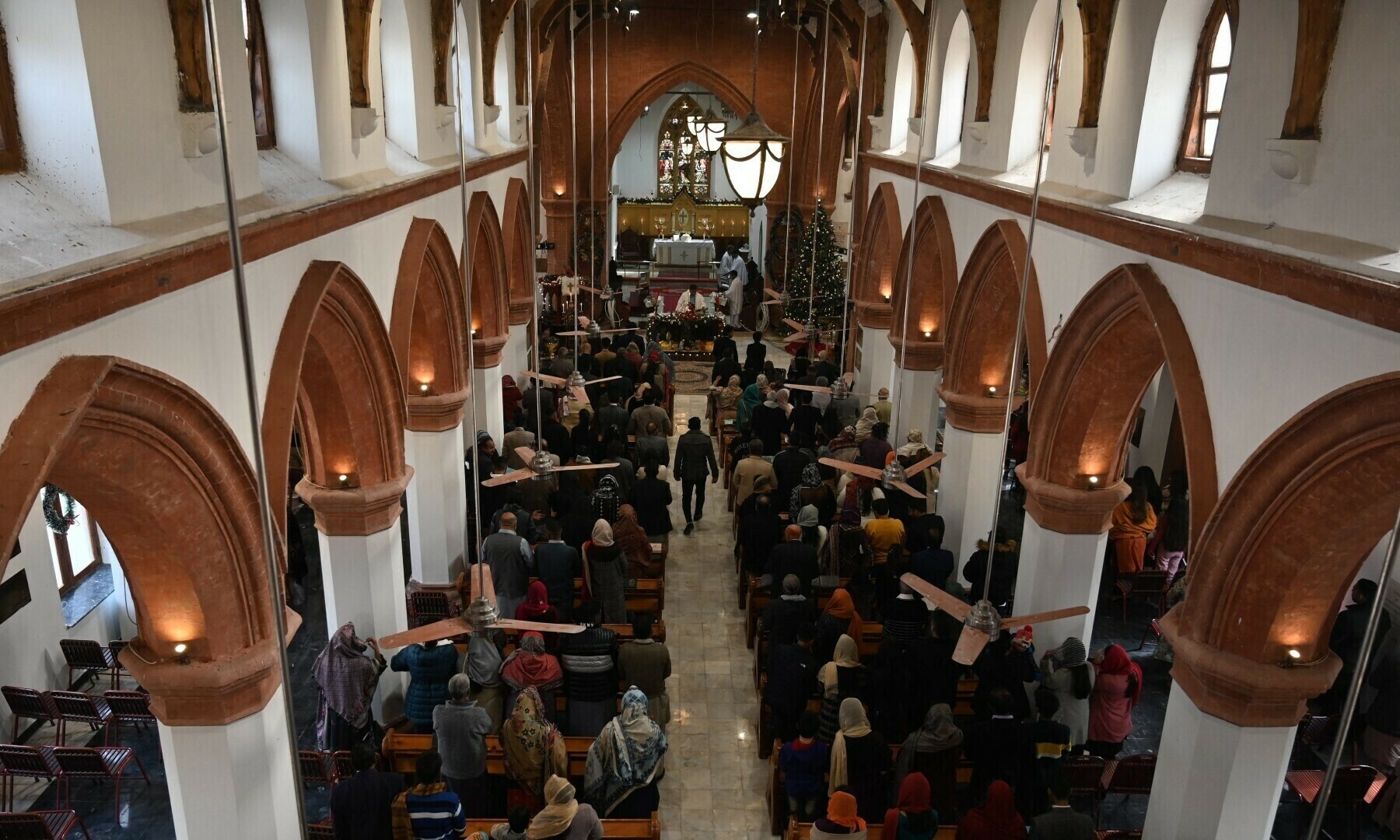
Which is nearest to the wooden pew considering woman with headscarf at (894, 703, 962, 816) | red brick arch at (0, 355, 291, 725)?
red brick arch at (0, 355, 291, 725)

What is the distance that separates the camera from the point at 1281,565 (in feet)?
17.8

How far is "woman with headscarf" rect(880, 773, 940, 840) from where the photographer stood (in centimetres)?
586

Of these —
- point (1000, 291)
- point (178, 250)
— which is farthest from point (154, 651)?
point (1000, 291)

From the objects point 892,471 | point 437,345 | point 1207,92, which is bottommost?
point 892,471

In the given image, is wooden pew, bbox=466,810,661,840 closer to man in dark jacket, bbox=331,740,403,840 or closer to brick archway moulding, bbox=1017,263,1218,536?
man in dark jacket, bbox=331,740,403,840

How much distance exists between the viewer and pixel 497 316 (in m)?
13.3

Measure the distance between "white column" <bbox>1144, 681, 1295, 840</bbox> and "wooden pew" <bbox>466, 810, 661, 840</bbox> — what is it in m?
3.07

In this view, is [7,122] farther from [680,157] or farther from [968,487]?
[680,157]

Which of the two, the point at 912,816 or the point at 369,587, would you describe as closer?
the point at 912,816

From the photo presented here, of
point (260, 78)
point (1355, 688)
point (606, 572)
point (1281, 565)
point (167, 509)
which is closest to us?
point (1355, 688)

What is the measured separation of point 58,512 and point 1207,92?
974cm

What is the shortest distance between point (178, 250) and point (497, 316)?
8850 millimetres

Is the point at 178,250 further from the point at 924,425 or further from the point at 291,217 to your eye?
the point at 924,425

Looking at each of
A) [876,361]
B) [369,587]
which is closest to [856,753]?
[369,587]
